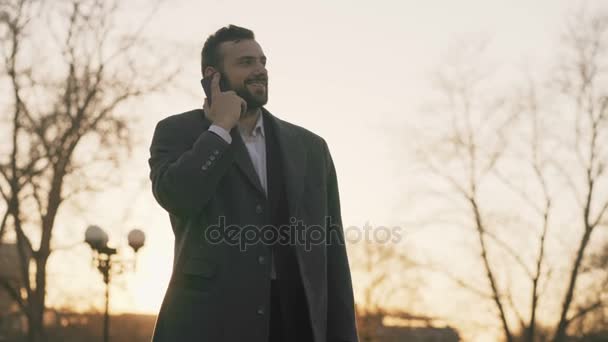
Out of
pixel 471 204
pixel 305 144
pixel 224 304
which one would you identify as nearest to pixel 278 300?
pixel 224 304

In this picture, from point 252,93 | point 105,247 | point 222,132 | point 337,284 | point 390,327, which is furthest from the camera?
point 390,327

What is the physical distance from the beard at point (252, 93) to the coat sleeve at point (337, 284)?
442 millimetres

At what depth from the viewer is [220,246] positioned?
2.90 m

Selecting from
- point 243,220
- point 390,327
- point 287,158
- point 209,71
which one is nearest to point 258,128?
point 287,158

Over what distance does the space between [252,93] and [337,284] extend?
0.72 meters

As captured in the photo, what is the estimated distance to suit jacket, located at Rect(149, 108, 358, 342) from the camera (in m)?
2.86

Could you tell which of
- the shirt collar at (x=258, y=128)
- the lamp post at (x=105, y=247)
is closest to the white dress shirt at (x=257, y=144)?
the shirt collar at (x=258, y=128)

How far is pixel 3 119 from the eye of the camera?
56.2 ft

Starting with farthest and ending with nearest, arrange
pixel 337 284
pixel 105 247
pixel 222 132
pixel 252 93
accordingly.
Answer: pixel 105 247
pixel 337 284
pixel 252 93
pixel 222 132

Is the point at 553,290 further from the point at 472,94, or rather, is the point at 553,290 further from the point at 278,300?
the point at 278,300

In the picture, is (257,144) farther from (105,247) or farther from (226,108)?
(105,247)

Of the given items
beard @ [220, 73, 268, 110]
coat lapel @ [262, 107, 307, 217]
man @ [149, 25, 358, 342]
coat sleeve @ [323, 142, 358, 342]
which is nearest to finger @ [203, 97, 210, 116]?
man @ [149, 25, 358, 342]

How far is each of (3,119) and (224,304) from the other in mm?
15256

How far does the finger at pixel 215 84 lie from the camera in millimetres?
3104
